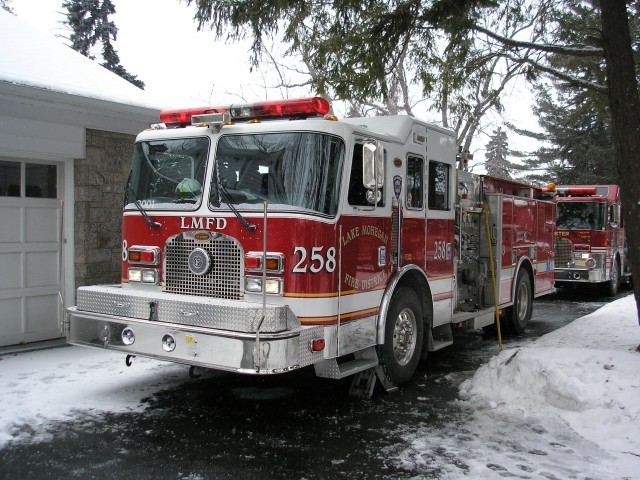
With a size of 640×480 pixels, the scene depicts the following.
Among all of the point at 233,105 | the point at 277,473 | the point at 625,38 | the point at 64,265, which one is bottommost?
the point at 277,473

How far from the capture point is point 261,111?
5469mm

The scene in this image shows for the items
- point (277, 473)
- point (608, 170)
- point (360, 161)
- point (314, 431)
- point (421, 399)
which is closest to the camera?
point (277, 473)

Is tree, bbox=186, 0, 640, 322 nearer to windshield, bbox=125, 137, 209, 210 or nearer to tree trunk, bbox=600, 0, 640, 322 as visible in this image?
tree trunk, bbox=600, 0, 640, 322

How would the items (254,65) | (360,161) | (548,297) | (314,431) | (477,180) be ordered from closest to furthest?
(314,431) → (360,161) → (254,65) → (477,180) → (548,297)

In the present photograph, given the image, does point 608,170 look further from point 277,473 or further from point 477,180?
point 277,473

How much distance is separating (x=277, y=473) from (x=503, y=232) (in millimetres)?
5616

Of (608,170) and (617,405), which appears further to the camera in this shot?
(608,170)

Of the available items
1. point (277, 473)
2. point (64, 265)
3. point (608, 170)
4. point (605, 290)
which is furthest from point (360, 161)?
point (608, 170)

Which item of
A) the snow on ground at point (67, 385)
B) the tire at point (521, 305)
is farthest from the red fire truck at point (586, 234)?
the snow on ground at point (67, 385)

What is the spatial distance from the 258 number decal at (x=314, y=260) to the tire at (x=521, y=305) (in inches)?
202

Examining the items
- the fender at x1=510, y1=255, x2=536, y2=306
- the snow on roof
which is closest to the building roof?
the snow on roof

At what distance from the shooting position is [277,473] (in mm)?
4160

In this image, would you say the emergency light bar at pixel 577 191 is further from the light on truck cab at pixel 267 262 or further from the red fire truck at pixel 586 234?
the light on truck cab at pixel 267 262

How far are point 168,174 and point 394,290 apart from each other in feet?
7.98
